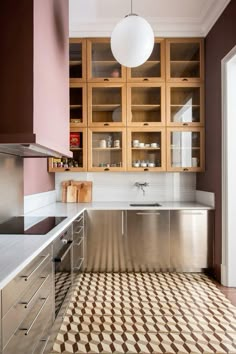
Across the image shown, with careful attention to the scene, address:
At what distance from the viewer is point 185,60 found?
3.46m

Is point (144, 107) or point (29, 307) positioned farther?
point (144, 107)

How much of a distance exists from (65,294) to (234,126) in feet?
7.24

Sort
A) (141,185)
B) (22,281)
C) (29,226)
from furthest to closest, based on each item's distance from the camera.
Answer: (141,185) < (29,226) < (22,281)

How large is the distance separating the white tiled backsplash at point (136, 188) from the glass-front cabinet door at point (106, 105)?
711 millimetres

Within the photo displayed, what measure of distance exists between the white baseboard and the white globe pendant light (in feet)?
5.36

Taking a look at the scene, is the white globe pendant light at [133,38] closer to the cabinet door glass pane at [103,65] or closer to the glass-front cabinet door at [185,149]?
the cabinet door glass pane at [103,65]

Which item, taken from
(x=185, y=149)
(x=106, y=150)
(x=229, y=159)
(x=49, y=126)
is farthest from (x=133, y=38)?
(x=185, y=149)

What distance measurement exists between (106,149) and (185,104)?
114cm

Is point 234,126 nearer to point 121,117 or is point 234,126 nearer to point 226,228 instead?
point 226,228

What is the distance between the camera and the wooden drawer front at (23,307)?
1007 mm

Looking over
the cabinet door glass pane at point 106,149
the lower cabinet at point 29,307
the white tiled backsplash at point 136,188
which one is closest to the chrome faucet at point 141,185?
the white tiled backsplash at point 136,188

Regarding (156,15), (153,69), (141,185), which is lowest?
(141,185)

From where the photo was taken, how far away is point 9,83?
1523mm

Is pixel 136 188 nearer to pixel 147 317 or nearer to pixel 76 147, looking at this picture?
pixel 76 147
